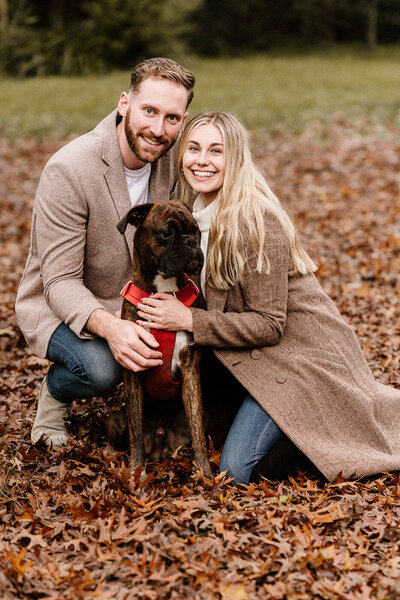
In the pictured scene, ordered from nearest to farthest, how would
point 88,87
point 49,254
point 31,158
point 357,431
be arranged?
point 357,431 → point 49,254 → point 31,158 → point 88,87

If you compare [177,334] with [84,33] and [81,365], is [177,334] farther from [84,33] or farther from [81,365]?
[84,33]

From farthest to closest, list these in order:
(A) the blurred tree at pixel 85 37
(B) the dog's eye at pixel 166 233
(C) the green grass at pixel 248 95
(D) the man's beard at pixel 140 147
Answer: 1. (A) the blurred tree at pixel 85 37
2. (C) the green grass at pixel 248 95
3. (D) the man's beard at pixel 140 147
4. (B) the dog's eye at pixel 166 233

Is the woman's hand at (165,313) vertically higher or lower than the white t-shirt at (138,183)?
lower

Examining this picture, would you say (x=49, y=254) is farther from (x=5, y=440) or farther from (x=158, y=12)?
(x=158, y=12)

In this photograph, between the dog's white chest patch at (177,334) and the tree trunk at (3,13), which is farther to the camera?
the tree trunk at (3,13)

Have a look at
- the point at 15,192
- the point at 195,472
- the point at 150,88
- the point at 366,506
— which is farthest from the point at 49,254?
the point at 15,192

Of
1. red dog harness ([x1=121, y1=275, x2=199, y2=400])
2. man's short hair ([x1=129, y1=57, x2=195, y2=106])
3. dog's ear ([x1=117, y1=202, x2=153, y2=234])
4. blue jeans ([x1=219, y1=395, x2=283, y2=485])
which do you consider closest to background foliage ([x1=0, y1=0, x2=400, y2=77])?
man's short hair ([x1=129, y1=57, x2=195, y2=106])

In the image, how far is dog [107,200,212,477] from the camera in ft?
12.5

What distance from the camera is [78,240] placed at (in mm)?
4324

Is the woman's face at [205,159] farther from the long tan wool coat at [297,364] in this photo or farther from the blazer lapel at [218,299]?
the blazer lapel at [218,299]

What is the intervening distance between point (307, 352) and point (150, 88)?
6.52ft

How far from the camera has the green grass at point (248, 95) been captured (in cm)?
1706

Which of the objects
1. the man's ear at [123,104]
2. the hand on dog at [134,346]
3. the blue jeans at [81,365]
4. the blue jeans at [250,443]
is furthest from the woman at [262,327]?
the man's ear at [123,104]

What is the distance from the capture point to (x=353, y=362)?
4.20 meters
